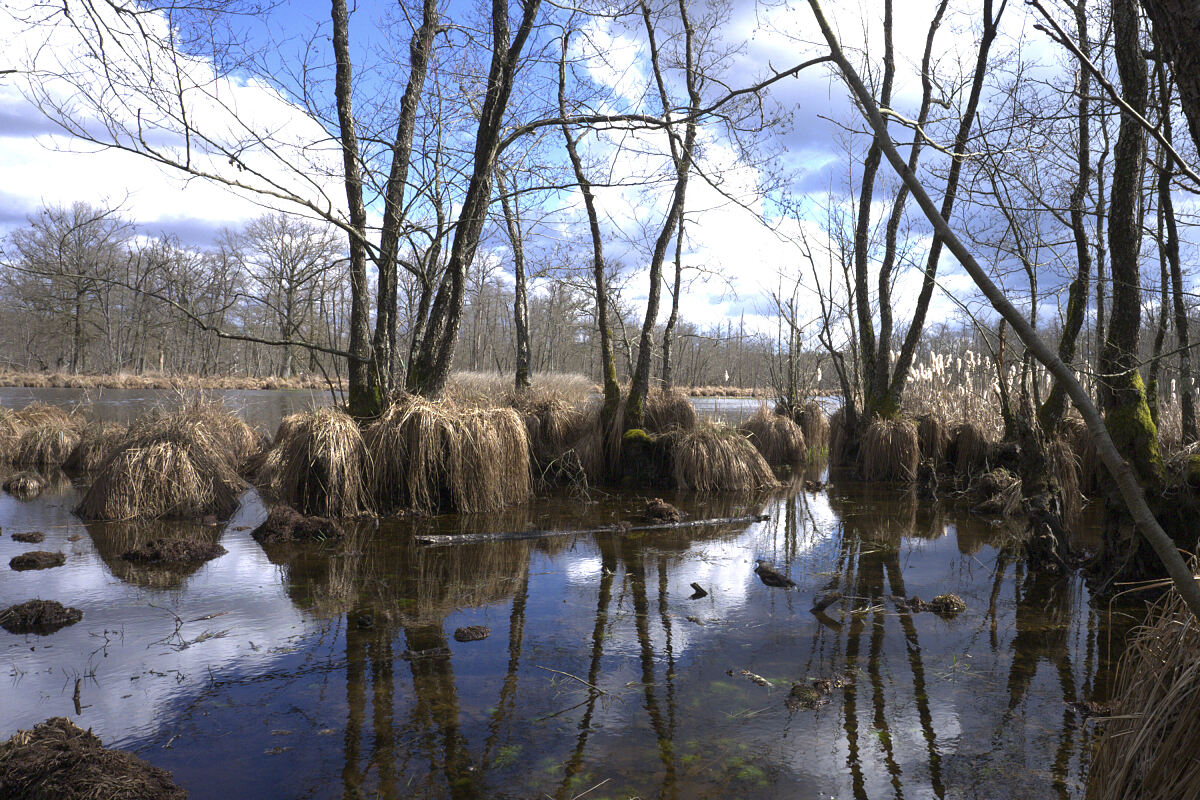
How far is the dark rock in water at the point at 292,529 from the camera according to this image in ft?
20.2

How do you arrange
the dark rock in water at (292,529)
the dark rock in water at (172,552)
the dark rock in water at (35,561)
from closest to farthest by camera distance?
the dark rock in water at (35,561) < the dark rock in water at (172,552) < the dark rock in water at (292,529)

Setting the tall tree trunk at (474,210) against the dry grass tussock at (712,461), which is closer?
the tall tree trunk at (474,210)

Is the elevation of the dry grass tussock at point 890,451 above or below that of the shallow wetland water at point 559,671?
above

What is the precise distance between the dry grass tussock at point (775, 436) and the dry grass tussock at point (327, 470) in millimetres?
7051

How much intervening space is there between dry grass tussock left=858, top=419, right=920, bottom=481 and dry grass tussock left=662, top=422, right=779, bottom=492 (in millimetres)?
1986

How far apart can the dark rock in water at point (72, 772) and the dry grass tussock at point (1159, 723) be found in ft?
8.85

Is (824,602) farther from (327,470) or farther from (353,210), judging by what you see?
(353,210)

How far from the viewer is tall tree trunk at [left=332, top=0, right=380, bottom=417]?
8211 mm

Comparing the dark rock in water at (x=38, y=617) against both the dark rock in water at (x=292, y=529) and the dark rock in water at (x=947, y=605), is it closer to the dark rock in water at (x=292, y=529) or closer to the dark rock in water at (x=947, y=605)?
the dark rock in water at (x=292, y=529)

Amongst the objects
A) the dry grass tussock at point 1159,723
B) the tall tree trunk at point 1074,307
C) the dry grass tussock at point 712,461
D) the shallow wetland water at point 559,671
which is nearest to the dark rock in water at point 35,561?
the shallow wetland water at point 559,671

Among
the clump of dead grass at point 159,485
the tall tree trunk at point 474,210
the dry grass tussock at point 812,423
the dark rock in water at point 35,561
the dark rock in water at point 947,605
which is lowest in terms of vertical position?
the dark rock in water at point 947,605

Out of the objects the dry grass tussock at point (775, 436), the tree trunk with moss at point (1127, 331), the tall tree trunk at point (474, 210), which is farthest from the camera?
the dry grass tussock at point (775, 436)

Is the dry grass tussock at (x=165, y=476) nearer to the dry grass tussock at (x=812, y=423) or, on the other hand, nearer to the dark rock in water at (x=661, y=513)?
the dark rock in water at (x=661, y=513)

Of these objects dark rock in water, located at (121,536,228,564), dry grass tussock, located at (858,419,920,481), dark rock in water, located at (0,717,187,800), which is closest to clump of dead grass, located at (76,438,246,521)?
dark rock in water, located at (121,536,228,564)
